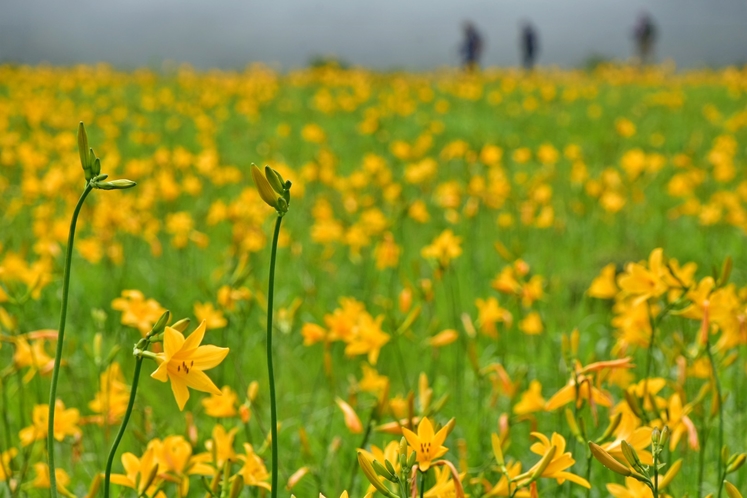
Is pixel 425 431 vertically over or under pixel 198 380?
under

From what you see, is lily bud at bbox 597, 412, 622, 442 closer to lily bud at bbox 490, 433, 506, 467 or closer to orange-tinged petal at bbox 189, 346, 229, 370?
lily bud at bbox 490, 433, 506, 467

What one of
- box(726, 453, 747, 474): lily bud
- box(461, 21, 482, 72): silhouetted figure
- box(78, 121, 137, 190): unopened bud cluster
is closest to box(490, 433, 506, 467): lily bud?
box(726, 453, 747, 474): lily bud

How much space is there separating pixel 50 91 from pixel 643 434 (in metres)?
8.63

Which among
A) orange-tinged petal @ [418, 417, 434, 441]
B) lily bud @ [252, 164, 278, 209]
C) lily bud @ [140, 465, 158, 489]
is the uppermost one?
lily bud @ [252, 164, 278, 209]

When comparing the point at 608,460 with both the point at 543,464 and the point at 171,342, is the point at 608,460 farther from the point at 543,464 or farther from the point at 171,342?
the point at 171,342

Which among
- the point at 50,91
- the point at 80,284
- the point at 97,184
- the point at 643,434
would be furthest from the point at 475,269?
the point at 50,91

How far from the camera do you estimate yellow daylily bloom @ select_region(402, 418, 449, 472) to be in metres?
0.92

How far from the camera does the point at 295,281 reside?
3.25 meters

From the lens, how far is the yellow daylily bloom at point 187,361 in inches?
34.0

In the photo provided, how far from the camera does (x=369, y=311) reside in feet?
9.55

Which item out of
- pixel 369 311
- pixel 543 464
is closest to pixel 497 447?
pixel 543 464

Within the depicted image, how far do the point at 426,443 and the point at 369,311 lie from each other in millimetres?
1976

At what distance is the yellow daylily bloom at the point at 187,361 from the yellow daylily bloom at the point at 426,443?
277mm

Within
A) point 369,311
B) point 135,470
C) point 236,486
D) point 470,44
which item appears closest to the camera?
point 236,486
